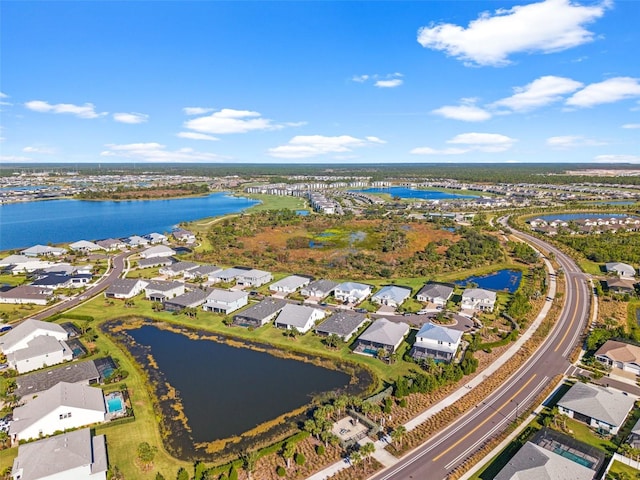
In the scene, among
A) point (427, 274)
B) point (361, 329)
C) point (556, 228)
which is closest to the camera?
point (361, 329)

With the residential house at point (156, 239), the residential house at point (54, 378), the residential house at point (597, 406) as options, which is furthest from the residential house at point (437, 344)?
the residential house at point (156, 239)

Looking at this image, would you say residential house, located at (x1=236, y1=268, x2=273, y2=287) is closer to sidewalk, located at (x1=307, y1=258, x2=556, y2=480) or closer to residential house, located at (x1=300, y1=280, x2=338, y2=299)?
residential house, located at (x1=300, y1=280, x2=338, y2=299)

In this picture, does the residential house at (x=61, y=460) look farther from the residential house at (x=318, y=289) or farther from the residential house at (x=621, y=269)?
the residential house at (x=621, y=269)

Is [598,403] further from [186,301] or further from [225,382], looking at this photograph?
[186,301]

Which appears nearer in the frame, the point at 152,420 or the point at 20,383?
the point at 152,420

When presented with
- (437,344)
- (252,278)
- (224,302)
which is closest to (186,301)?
(224,302)

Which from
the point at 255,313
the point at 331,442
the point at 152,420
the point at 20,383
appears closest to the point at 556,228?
the point at 255,313

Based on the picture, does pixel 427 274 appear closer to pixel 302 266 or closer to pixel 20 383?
pixel 302 266
